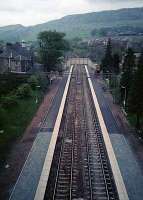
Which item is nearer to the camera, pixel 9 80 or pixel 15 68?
pixel 9 80

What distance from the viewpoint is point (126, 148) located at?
36812 mm

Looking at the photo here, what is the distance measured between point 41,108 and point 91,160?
25.1 meters

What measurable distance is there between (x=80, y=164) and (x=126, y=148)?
20.7 ft

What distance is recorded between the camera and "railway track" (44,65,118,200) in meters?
26.1

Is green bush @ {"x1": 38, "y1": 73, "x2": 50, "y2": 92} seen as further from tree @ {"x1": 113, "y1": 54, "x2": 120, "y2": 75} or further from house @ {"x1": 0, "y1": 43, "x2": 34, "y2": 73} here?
tree @ {"x1": 113, "y1": 54, "x2": 120, "y2": 75}

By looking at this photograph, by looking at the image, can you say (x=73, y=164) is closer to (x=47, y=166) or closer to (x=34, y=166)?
(x=47, y=166)

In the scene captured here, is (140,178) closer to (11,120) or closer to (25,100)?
(11,120)

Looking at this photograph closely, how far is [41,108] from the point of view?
57.5 m

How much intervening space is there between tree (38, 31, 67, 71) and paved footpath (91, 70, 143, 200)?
133ft

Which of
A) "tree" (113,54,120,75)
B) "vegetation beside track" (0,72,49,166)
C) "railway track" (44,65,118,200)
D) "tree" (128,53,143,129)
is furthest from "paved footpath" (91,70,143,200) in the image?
"tree" (113,54,120,75)

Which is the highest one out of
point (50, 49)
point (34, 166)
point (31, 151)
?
point (50, 49)

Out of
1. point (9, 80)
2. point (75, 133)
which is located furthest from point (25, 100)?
Result: point (75, 133)

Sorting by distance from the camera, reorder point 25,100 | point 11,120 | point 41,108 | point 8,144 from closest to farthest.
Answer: point 8,144, point 11,120, point 41,108, point 25,100

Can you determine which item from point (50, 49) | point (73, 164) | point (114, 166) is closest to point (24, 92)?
point (73, 164)
